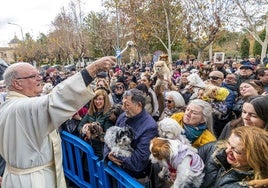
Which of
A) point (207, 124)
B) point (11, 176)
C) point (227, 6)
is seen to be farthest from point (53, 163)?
point (227, 6)

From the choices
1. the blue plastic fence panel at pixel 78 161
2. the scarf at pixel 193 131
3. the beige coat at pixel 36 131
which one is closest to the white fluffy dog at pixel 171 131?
the scarf at pixel 193 131

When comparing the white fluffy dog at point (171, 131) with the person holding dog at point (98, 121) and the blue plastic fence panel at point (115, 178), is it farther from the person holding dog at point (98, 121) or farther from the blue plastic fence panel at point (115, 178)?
the person holding dog at point (98, 121)

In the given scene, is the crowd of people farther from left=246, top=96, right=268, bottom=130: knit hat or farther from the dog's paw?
the dog's paw

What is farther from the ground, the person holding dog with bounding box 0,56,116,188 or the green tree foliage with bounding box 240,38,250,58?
the person holding dog with bounding box 0,56,116,188

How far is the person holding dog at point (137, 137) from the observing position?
10.2ft

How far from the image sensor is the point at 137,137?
320cm

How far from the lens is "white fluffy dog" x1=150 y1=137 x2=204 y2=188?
8.13ft

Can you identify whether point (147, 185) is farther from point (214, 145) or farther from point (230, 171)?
point (230, 171)

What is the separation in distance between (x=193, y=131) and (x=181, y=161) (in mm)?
758

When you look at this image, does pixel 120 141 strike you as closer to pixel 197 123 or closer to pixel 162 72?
pixel 197 123

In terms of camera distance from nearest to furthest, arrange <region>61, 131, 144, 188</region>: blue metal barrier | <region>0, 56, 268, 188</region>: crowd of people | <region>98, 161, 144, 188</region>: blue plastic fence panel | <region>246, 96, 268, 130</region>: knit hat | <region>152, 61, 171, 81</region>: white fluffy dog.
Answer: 1. <region>0, 56, 268, 188</region>: crowd of people
2. <region>246, 96, 268, 130</region>: knit hat
3. <region>98, 161, 144, 188</region>: blue plastic fence panel
4. <region>61, 131, 144, 188</region>: blue metal barrier
5. <region>152, 61, 171, 81</region>: white fluffy dog

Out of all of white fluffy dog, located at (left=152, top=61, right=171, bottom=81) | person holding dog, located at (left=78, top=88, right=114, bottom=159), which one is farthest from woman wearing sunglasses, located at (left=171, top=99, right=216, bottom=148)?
white fluffy dog, located at (left=152, top=61, right=171, bottom=81)

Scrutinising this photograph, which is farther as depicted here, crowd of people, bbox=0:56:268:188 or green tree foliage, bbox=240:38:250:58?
green tree foliage, bbox=240:38:250:58

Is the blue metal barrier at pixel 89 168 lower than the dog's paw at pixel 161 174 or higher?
lower
